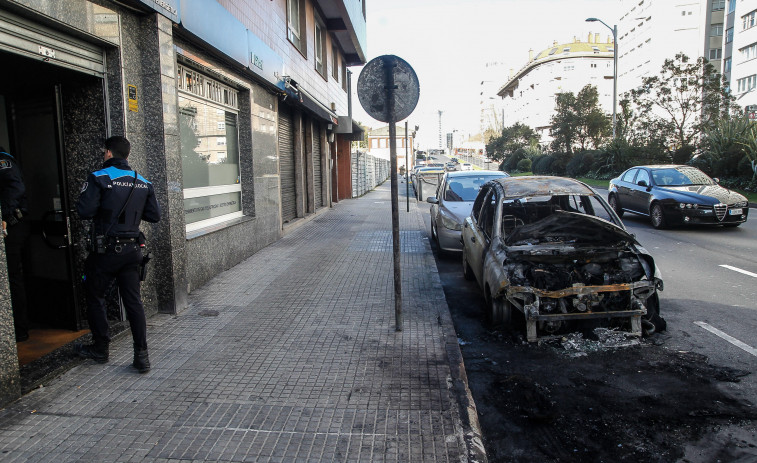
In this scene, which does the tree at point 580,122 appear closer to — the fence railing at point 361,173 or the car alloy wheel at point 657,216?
the fence railing at point 361,173

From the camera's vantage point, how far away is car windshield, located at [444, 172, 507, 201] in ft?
35.1

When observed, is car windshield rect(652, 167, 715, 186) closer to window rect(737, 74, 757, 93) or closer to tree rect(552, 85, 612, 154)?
tree rect(552, 85, 612, 154)

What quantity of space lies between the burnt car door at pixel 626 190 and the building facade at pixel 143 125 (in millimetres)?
10039

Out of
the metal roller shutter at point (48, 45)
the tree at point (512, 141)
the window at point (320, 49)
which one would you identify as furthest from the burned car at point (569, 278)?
the tree at point (512, 141)

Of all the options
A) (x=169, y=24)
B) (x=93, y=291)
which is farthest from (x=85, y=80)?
(x=93, y=291)

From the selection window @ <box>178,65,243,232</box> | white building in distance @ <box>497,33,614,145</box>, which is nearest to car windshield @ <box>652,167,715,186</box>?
window @ <box>178,65,243,232</box>

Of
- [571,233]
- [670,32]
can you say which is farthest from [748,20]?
[571,233]

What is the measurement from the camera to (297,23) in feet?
47.4

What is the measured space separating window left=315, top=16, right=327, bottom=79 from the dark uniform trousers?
1379cm

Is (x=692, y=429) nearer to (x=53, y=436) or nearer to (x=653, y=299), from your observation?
(x=653, y=299)

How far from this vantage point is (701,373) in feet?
14.5

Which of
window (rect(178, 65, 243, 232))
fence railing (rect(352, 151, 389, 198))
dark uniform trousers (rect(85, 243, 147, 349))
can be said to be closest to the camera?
dark uniform trousers (rect(85, 243, 147, 349))

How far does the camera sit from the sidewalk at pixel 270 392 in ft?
10.5

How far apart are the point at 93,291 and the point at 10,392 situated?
86 cm
